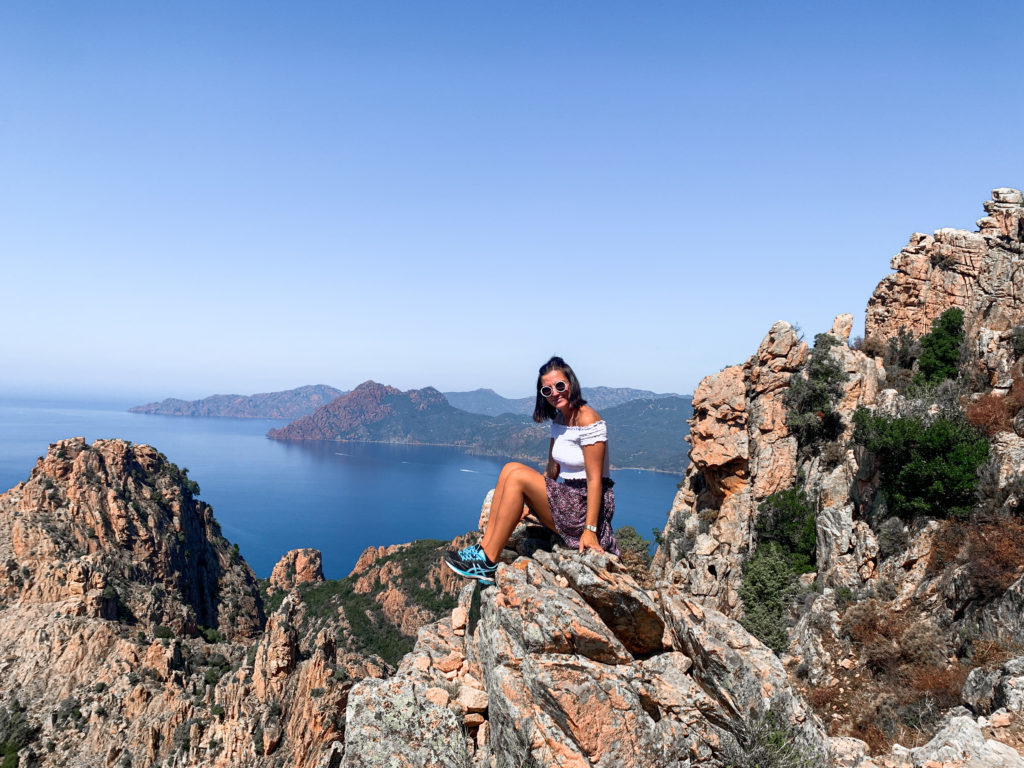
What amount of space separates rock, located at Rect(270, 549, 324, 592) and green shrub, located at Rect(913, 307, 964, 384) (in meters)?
63.6

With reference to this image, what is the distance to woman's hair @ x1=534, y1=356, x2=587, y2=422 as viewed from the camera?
6426 mm

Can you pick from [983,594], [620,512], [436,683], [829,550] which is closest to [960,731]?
[436,683]

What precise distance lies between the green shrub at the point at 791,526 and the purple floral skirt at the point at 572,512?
1346 cm

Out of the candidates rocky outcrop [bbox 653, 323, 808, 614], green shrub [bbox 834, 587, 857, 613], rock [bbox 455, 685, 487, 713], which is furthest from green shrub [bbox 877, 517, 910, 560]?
rock [bbox 455, 685, 487, 713]

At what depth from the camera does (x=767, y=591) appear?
16.7 metres

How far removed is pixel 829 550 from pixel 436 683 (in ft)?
44.1

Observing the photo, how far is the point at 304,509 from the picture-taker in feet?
434

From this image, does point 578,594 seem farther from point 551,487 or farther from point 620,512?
point 620,512

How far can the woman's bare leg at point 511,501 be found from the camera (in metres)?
6.39

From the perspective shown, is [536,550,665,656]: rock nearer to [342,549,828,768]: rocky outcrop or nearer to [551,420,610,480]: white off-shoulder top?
[342,549,828,768]: rocky outcrop

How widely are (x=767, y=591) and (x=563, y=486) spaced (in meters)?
13.4

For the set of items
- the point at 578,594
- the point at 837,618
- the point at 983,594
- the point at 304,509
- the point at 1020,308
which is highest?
the point at 1020,308

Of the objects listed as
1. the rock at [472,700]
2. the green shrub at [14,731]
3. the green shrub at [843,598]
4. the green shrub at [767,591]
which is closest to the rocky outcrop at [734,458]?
the green shrub at [767,591]

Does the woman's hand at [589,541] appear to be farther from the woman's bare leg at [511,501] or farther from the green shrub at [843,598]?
the green shrub at [843,598]
